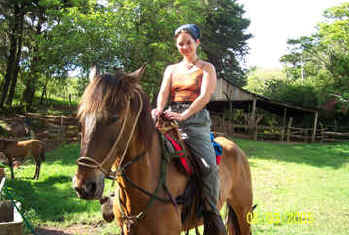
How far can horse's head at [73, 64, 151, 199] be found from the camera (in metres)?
1.74

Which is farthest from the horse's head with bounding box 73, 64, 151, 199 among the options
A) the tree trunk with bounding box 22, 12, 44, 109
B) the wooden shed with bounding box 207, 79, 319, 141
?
the wooden shed with bounding box 207, 79, 319, 141

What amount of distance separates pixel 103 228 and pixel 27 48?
22.3m

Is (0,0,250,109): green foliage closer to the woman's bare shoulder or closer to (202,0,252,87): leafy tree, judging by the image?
(202,0,252,87): leafy tree

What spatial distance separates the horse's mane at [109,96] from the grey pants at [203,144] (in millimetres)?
712

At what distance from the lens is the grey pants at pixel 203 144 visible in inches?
104

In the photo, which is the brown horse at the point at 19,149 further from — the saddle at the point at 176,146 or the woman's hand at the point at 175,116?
the woman's hand at the point at 175,116

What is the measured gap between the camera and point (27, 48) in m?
23.3

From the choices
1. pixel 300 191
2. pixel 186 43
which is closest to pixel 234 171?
pixel 186 43

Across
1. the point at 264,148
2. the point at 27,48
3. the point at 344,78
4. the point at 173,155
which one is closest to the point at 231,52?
the point at 344,78

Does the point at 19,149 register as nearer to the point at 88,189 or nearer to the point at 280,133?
the point at 88,189

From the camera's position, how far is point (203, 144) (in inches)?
107

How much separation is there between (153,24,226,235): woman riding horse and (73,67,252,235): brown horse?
0.82 feet

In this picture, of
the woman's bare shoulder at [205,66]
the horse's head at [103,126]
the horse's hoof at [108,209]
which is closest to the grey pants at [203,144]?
the woman's bare shoulder at [205,66]

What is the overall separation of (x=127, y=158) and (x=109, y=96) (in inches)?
22.1
